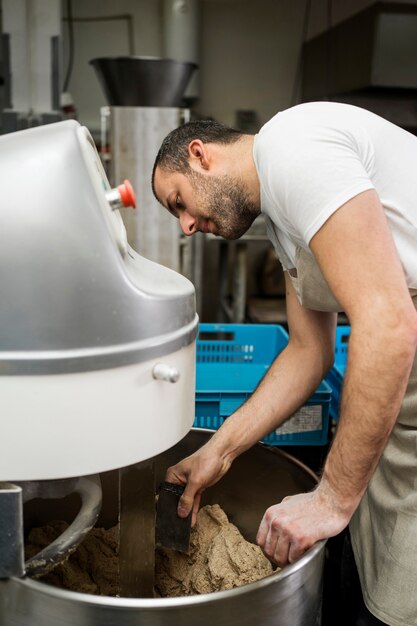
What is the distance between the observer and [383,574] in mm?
1029

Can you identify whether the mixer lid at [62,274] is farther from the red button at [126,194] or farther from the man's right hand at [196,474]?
the man's right hand at [196,474]

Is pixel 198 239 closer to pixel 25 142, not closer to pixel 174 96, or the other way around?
pixel 174 96

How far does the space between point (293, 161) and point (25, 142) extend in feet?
1.15

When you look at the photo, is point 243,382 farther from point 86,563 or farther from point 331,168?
point 331,168

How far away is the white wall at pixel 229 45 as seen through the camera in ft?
13.4

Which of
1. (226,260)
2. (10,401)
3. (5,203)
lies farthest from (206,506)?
(226,260)

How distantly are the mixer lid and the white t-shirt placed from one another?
27 cm

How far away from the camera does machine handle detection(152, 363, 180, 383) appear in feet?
2.21

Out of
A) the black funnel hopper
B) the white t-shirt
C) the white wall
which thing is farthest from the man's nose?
the white wall

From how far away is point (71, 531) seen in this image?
80cm

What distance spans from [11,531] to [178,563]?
0.46m

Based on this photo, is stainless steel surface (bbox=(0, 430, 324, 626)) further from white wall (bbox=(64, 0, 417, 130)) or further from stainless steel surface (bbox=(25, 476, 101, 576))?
white wall (bbox=(64, 0, 417, 130))

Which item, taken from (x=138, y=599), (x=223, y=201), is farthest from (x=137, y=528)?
(x=223, y=201)

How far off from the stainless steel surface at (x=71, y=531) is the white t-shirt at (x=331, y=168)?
18.0 inches
